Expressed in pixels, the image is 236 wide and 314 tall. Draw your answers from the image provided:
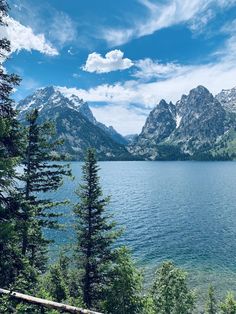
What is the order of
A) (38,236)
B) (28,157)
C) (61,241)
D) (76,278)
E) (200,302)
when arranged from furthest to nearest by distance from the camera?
(61,241)
(200,302)
(76,278)
(28,157)
(38,236)

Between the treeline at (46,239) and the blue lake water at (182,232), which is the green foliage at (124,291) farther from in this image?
the blue lake water at (182,232)

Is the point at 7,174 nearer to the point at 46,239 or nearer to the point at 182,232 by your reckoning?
the point at 46,239

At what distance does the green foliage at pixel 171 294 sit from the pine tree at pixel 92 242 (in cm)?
1371

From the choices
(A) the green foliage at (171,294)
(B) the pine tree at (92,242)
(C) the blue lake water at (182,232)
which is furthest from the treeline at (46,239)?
(A) the green foliage at (171,294)

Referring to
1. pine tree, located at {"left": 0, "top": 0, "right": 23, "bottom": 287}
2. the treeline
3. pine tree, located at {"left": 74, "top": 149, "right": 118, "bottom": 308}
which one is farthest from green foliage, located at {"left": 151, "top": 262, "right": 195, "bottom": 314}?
pine tree, located at {"left": 0, "top": 0, "right": 23, "bottom": 287}

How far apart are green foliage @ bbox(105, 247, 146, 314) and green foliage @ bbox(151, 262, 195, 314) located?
14.4 metres

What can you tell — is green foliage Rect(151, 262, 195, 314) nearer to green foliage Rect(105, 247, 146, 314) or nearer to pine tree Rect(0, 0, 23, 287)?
green foliage Rect(105, 247, 146, 314)

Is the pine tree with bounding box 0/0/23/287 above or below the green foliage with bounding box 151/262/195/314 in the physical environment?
above

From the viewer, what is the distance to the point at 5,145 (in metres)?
20.8

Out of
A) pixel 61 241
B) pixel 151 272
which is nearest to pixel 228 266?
pixel 151 272

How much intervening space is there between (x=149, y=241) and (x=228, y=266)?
24.1m

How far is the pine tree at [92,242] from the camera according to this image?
34.7 m

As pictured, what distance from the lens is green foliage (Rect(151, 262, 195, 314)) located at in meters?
44.7

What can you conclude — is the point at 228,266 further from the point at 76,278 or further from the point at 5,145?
the point at 5,145
